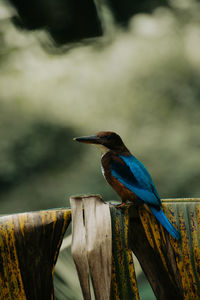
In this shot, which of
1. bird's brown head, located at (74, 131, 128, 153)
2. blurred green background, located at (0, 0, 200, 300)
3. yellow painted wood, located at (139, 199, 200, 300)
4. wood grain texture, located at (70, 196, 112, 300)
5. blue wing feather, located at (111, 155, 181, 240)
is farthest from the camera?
blurred green background, located at (0, 0, 200, 300)

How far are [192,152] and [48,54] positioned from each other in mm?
1292

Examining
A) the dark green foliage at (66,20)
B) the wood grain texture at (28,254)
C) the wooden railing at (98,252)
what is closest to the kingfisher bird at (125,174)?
the wooden railing at (98,252)

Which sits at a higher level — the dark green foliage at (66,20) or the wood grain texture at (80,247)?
the dark green foliage at (66,20)

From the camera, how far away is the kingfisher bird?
4.23 feet

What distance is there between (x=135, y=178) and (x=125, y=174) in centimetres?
6

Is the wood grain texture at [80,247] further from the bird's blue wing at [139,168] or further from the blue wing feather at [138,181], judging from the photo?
the bird's blue wing at [139,168]

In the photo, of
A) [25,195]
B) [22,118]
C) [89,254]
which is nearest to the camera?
[89,254]

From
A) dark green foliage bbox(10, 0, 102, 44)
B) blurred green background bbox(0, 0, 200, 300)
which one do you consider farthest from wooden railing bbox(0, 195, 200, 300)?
dark green foliage bbox(10, 0, 102, 44)

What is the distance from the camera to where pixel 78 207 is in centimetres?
94

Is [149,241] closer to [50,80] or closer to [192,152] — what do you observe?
[192,152]

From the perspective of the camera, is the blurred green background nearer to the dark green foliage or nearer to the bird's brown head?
the dark green foliage

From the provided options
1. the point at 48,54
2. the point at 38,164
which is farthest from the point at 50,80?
the point at 38,164

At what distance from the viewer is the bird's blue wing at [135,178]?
51.4 inches

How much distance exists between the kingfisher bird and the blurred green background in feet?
2.83
